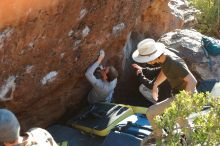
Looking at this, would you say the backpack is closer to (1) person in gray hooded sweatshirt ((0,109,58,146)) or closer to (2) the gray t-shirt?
(2) the gray t-shirt

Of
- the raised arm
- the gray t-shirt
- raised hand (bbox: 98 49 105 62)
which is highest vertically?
raised hand (bbox: 98 49 105 62)

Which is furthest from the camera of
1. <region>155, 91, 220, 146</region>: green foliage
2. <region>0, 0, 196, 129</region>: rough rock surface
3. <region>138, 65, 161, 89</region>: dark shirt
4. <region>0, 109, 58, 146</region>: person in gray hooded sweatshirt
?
<region>138, 65, 161, 89</region>: dark shirt

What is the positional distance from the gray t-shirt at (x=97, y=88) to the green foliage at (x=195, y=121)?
3.12 m

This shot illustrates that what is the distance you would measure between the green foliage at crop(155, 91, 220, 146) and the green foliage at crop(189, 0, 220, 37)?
9.41 m

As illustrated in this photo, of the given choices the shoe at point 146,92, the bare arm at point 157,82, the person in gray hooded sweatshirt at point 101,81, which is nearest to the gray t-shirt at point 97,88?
the person in gray hooded sweatshirt at point 101,81

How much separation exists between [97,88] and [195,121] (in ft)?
12.0

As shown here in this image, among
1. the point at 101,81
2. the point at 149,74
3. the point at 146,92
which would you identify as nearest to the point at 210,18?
the point at 149,74

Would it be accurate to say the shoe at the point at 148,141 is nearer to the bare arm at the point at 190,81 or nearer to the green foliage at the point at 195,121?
the bare arm at the point at 190,81

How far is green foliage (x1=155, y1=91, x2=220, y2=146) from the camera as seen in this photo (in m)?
3.72

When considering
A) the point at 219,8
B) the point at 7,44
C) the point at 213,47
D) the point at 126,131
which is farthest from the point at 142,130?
the point at 219,8

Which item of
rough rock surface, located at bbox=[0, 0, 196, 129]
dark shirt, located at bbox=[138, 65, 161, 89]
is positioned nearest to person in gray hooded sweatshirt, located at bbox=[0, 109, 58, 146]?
rough rock surface, located at bbox=[0, 0, 196, 129]

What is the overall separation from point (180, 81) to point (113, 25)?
5.48 ft

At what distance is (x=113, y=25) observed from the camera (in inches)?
279

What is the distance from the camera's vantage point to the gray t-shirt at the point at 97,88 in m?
7.14
